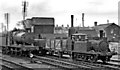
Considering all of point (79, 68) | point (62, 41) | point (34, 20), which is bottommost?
Answer: point (79, 68)

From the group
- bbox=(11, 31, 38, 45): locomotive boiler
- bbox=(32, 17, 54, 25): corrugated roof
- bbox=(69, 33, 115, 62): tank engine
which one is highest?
bbox=(32, 17, 54, 25): corrugated roof

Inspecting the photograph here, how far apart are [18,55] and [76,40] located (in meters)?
7.33

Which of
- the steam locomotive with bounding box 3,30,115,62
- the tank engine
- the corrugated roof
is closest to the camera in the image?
the tank engine

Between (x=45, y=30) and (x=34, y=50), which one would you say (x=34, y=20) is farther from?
(x=34, y=50)

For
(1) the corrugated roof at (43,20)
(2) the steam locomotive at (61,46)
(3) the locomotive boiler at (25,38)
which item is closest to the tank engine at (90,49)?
(2) the steam locomotive at (61,46)

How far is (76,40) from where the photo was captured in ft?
64.8

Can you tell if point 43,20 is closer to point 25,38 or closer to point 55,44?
point 25,38

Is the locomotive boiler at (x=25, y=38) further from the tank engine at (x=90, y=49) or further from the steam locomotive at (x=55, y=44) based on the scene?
the tank engine at (x=90, y=49)

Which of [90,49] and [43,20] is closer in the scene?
[90,49]

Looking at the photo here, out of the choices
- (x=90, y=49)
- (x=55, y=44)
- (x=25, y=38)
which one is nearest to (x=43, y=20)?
(x=25, y=38)

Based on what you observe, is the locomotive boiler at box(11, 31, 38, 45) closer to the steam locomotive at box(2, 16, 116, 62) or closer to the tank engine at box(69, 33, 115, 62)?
the steam locomotive at box(2, 16, 116, 62)

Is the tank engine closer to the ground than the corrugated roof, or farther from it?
closer to the ground

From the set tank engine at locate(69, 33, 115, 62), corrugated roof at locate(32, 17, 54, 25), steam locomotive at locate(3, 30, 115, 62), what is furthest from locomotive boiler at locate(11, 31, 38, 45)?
tank engine at locate(69, 33, 115, 62)

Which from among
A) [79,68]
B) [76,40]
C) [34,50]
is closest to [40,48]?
[34,50]
